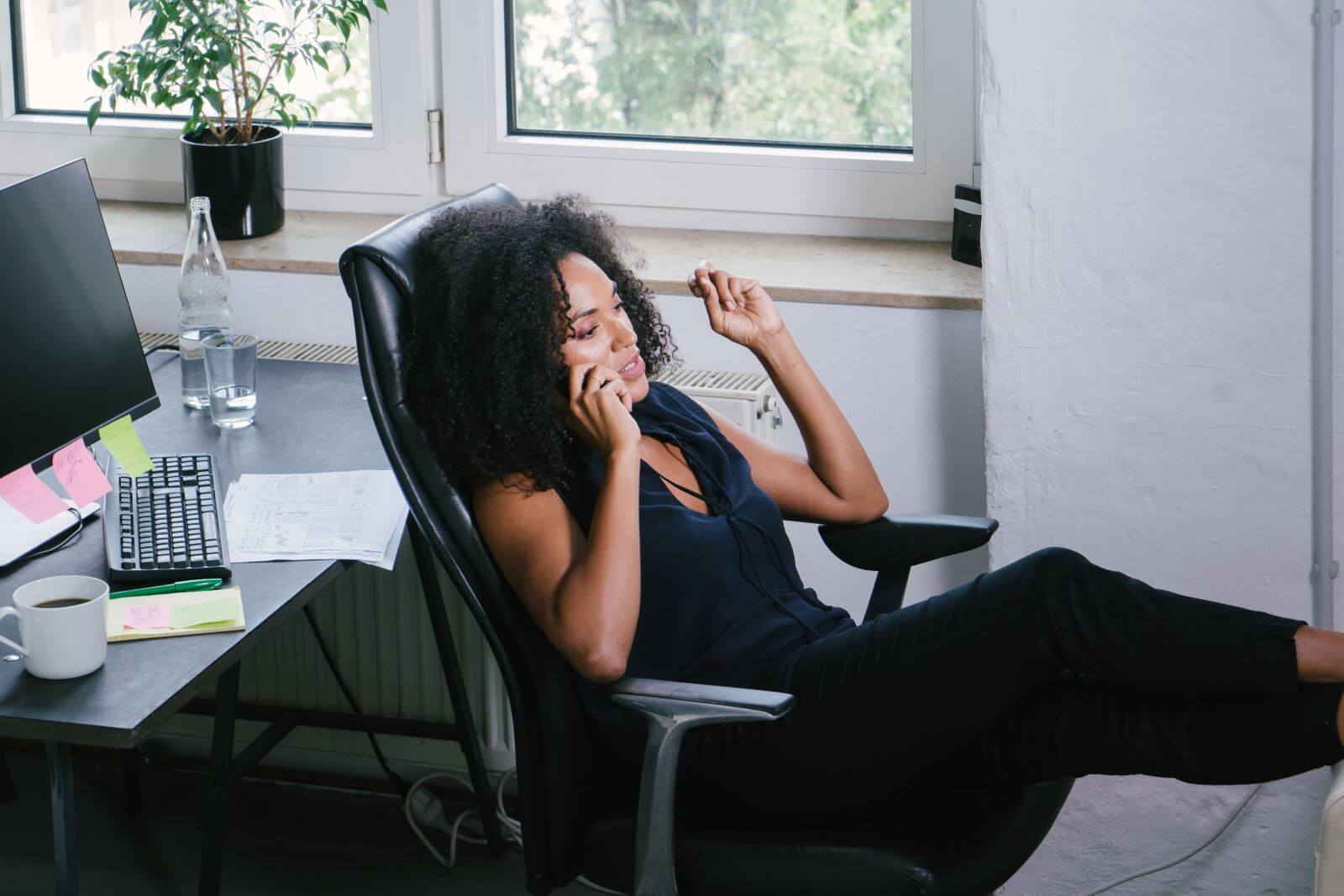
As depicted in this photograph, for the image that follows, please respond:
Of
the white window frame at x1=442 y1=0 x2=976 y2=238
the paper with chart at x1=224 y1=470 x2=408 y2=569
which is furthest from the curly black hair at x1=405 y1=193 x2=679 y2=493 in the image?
the white window frame at x1=442 y1=0 x2=976 y2=238

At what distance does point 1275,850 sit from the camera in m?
2.12

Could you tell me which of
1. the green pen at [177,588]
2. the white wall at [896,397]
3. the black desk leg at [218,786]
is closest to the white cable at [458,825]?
the black desk leg at [218,786]

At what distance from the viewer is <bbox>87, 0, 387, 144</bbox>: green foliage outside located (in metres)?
2.40

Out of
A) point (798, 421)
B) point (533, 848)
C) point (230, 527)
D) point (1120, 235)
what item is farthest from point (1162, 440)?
point (230, 527)

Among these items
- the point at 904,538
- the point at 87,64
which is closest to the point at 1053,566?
the point at 904,538

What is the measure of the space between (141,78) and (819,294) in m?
1.18

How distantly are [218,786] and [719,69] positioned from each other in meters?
1.40

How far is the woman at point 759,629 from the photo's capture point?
1468mm

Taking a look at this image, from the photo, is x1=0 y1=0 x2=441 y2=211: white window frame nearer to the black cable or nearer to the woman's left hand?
the black cable

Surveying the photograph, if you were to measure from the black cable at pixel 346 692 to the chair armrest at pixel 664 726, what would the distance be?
3.07ft

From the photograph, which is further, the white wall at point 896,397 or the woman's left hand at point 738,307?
the white wall at point 896,397

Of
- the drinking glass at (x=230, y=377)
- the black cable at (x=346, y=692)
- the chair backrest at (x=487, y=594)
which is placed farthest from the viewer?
the black cable at (x=346, y=692)

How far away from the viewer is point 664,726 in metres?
1.43

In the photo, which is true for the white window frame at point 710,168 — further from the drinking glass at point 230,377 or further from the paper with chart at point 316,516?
the paper with chart at point 316,516
